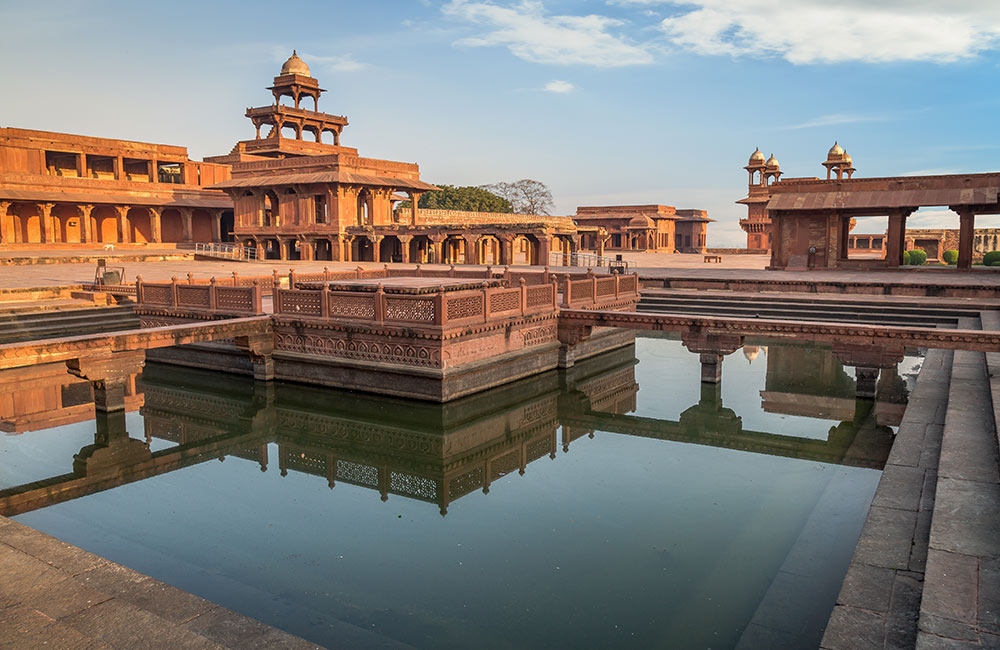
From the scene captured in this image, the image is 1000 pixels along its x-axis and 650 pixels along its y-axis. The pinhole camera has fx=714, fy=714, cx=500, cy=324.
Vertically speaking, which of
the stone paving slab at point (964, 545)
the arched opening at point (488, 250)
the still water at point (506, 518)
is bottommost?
the still water at point (506, 518)

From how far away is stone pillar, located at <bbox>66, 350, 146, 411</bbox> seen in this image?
1155 cm

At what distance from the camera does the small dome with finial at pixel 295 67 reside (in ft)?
172

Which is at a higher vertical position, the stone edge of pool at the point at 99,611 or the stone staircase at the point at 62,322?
the stone staircase at the point at 62,322

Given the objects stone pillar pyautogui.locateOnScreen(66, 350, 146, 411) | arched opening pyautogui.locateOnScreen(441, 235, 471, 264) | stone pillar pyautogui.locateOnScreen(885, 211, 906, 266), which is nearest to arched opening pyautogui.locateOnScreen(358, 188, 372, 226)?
arched opening pyautogui.locateOnScreen(441, 235, 471, 264)

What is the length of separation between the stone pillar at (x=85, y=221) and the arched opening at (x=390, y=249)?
17.2 metres

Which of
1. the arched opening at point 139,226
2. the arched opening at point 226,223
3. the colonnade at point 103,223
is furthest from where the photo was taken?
the arched opening at point 226,223

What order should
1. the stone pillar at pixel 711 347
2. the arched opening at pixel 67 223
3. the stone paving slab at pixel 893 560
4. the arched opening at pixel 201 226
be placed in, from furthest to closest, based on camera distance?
the arched opening at pixel 201 226 → the arched opening at pixel 67 223 → the stone pillar at pixel 711 347 → the stone paving slab at pixel 893 560

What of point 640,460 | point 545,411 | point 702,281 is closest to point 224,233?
point 702,281

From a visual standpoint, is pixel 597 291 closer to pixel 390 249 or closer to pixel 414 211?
pixel 414 211

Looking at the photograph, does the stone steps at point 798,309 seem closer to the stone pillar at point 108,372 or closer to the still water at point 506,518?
the still water at point 506,518

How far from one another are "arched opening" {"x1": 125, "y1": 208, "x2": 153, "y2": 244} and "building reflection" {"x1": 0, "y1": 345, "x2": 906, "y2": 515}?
34749 mm

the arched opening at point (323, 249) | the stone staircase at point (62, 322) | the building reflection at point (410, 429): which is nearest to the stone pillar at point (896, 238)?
the building reflection at point (410, 429)

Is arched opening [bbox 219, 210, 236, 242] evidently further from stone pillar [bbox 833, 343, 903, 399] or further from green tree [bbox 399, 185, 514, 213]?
stone pillar [bbox 833, 343, 903, 399]

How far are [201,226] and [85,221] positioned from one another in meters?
8.15
